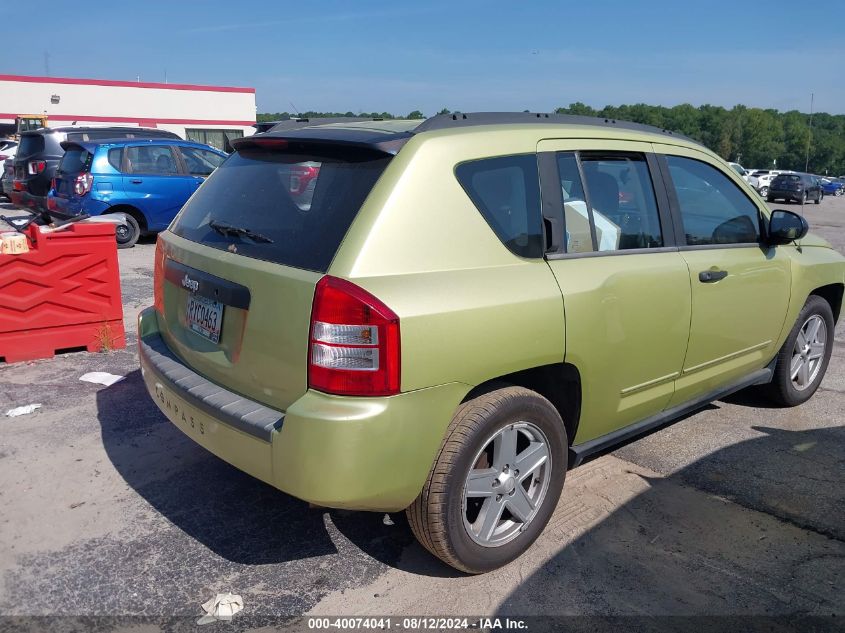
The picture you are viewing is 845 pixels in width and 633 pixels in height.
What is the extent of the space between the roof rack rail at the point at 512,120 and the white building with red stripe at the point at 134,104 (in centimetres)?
3906

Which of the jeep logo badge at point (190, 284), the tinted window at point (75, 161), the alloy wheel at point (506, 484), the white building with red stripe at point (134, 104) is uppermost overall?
the white building with red stripe at point (134, 104)

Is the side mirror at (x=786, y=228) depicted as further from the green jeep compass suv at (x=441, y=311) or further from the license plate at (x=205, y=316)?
the license plate at (x=205, y=316)

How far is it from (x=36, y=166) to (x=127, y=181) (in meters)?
3.61

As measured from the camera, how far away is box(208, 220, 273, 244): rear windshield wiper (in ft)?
9.54

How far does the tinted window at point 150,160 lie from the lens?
37.4 feet

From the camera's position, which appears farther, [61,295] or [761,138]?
[761,138]

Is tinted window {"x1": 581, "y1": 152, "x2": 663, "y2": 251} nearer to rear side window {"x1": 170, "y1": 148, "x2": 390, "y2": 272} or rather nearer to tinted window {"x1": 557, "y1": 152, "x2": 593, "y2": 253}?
tinted window {"x1": 557, "y1": 152, "x2": 593, "y2": 253}

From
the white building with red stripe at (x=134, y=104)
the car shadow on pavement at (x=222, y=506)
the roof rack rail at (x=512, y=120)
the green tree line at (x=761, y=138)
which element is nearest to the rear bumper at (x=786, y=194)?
the white building with red stripe at (x=134, y=104)

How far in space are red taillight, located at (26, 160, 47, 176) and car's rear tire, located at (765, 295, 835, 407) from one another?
1328 centimetres

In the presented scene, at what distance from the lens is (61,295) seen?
5.68 metres

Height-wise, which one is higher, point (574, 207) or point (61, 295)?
point (574, 207)

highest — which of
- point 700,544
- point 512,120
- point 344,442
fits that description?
point 512,120

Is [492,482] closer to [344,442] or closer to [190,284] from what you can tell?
[344,442]

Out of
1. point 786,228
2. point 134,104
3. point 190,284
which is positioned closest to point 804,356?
point 786,228
